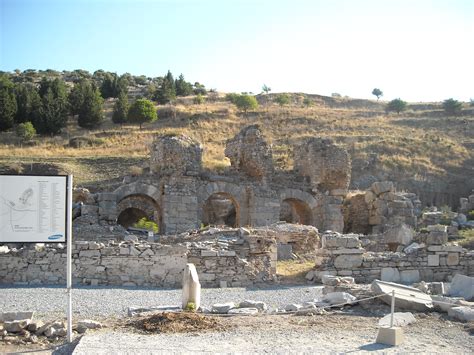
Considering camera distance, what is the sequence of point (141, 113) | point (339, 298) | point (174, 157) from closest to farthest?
point (339, 298)
point (174, 157)
point (141, 113)

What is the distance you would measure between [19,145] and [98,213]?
997 inches

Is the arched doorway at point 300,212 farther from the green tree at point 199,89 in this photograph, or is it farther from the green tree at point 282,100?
the green tree at point 199,89

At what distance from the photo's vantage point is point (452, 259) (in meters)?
14.2

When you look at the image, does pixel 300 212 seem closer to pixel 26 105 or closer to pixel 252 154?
pixel 252 154

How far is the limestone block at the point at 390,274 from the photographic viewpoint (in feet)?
44.9

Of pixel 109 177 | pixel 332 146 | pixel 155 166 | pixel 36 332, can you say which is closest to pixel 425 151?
pixel 332 146

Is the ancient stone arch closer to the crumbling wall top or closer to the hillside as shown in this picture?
the crumbling wall top

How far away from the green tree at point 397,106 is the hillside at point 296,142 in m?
1.12

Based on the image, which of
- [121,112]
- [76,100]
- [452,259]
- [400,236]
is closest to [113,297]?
[452,259]

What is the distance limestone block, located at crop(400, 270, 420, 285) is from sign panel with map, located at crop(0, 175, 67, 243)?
29.5ft

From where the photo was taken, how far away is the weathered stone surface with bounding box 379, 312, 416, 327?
8.70m

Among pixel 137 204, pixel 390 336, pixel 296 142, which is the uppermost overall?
pixel 296 142

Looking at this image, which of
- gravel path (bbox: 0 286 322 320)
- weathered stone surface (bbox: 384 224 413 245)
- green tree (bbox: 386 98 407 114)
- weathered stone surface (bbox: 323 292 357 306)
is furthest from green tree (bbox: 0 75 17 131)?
weathered stone surface (bbox: 323 292 357 306)

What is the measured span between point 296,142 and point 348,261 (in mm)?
33194
